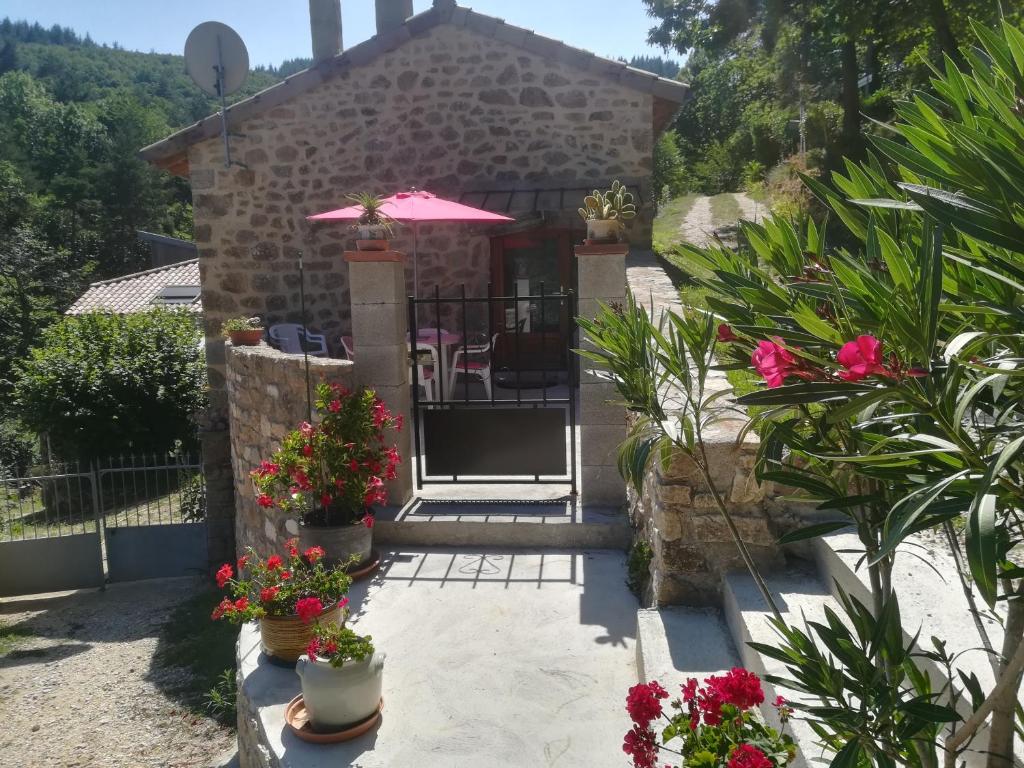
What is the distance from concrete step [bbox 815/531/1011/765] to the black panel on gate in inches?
102

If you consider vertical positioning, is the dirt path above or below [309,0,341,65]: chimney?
below

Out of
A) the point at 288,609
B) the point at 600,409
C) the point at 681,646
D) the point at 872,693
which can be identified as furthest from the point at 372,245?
the point at 872,693

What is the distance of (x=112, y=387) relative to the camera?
13.7m

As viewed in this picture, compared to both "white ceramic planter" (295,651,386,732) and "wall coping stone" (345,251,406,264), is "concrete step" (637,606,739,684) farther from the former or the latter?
"wall coping stone" (345,251,406,264)

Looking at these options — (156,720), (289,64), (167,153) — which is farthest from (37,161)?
(156,720)

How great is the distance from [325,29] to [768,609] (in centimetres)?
957

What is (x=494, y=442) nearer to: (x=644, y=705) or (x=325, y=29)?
(x=644, y=705)

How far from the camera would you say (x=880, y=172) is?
1772 mm

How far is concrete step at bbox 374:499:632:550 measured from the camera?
5422 mm

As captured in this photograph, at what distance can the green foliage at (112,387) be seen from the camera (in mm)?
13508

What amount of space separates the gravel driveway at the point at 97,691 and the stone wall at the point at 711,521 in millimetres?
3571

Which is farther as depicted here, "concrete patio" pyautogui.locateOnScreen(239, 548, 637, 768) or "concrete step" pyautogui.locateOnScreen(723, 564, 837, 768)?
"concrete patio" pyautogui.locateOnScreen(239, 548, 637, 768)

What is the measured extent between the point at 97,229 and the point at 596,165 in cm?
3821

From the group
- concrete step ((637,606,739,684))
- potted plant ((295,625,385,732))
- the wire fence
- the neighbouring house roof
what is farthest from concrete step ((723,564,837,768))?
the neighbouring house roof
